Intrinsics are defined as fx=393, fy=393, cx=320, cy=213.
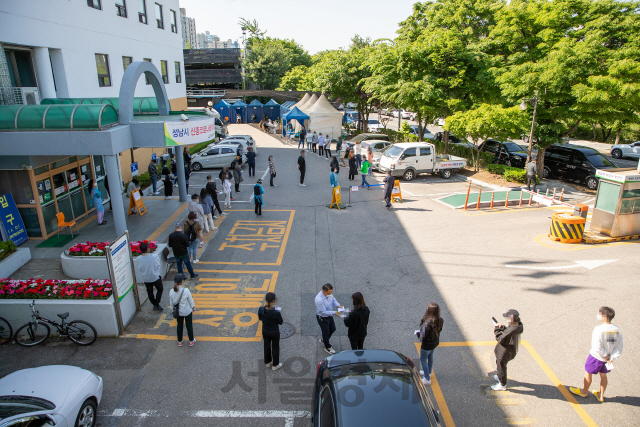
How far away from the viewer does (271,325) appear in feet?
Answer: 22.1

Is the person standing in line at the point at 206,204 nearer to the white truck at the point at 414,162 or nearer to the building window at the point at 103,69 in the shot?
the building window at the point at 103,69

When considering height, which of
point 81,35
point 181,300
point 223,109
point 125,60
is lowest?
point 181,300

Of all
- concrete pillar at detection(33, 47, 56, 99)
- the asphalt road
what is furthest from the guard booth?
concrete pillar at detection(33, 47, 56, 99)

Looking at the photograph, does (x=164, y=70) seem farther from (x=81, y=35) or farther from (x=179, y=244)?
(x=179, y=244)

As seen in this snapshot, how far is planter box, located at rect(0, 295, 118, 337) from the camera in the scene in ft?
25.6

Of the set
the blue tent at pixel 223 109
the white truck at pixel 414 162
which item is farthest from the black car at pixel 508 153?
the blue tent at pixel 223 109

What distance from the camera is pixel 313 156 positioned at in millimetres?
28562

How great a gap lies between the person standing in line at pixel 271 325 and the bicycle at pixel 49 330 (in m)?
3.55

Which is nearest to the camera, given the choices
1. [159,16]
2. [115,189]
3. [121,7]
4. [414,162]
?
[115,189]

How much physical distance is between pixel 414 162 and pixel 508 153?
8014 mm

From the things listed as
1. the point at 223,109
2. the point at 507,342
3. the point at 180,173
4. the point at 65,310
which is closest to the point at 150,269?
the point at 65,310

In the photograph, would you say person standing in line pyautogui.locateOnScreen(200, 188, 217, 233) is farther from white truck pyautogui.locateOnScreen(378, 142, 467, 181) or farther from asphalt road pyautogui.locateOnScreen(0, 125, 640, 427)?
white truck pyautogui.locateOnScreen(378, 142, 467, 181)

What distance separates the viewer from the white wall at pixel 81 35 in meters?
12.8

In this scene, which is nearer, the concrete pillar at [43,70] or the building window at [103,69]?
the concrete pillar at [43,70]
